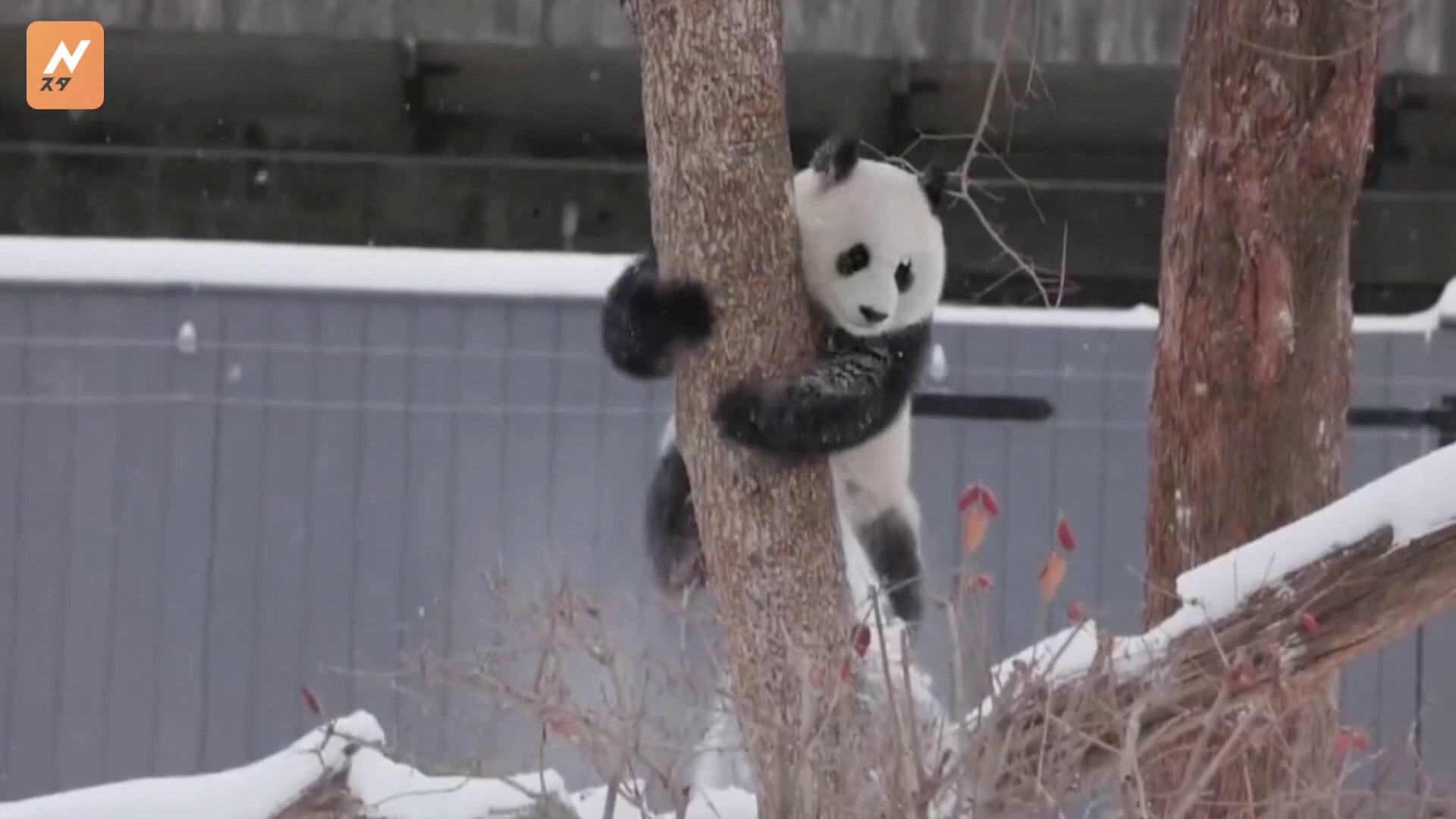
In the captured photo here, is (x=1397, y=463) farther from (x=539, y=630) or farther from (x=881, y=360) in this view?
(x=539, y=630)

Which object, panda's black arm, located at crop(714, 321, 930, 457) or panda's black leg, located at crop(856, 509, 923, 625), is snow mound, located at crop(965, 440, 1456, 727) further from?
panda's black leg, located at crop(856, 509, 923, 625)

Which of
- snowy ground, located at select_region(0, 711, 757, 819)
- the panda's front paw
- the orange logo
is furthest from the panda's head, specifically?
the orange logo

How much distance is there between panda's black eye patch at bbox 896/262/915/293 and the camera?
3.32 m

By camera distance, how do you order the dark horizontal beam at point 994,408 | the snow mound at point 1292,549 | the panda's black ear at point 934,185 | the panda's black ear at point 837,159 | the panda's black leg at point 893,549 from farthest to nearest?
the dark horizontal beam at point 994,408, the panda's black leg at point 893,549, the panda's black ear at point 934,185, the panda's black ear at point 837,159, the snow mound at point 1292,549

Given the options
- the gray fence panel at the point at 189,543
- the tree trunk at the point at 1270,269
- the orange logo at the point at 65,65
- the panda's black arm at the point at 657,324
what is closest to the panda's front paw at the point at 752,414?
the panda's black arm at the point at 657,324

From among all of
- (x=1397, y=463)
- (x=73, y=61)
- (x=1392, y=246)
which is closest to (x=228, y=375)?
(x=73, y=61)

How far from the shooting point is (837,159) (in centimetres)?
329

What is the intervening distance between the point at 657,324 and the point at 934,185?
108 centimetres

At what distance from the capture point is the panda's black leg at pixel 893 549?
387 cm

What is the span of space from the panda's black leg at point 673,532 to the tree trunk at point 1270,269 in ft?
3.06

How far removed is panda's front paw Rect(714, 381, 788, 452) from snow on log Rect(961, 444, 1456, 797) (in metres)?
0.47

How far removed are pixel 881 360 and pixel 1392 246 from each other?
4622 mm

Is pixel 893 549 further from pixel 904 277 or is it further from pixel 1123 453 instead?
pixel 1123 453

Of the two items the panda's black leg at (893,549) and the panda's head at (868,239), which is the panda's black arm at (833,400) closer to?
the panda's head at (868,239)
